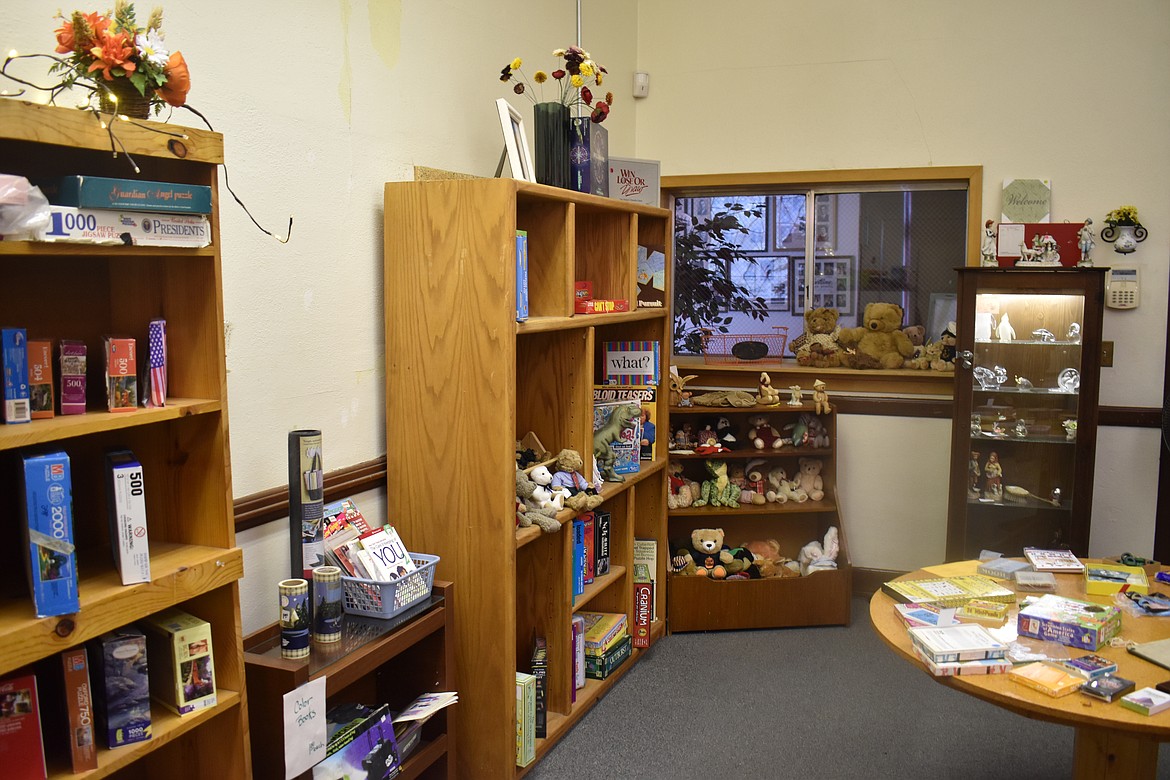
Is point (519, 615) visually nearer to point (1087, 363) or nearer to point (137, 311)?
point (137, 311)

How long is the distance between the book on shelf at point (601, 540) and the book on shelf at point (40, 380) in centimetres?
204

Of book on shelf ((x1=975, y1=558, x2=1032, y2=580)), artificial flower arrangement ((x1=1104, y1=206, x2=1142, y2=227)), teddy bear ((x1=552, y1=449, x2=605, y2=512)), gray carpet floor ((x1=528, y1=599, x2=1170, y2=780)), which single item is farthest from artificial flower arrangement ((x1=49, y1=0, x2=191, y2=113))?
artificial flower arrangement ((x1=1104, y1=206, x2=1142, y2=227))

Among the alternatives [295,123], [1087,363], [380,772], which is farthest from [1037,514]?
[295,123]

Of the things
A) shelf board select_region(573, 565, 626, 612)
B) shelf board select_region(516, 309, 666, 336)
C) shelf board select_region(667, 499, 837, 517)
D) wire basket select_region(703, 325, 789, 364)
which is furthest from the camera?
wire basket select_region(703, 325, 789, 364)

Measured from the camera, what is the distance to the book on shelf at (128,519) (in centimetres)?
155

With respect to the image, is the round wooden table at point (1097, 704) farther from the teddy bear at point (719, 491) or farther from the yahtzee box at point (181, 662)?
the teddy bear at point (719, 491)

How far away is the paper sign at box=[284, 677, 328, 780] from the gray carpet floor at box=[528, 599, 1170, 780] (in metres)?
1.04

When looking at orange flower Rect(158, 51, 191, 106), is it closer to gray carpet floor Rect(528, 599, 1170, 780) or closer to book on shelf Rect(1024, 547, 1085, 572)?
gray carpet floor Rect(528, 599, 1170, 780)

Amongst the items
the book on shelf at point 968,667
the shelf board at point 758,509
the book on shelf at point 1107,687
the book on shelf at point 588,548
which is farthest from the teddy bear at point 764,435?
the book on shelf at point 1107,687

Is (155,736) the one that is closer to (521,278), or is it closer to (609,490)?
(521,278)

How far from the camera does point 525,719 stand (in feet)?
8.81

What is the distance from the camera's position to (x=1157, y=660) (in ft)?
6.61

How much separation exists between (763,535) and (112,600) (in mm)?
3327

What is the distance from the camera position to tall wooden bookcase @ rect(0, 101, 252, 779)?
1.52 metres
